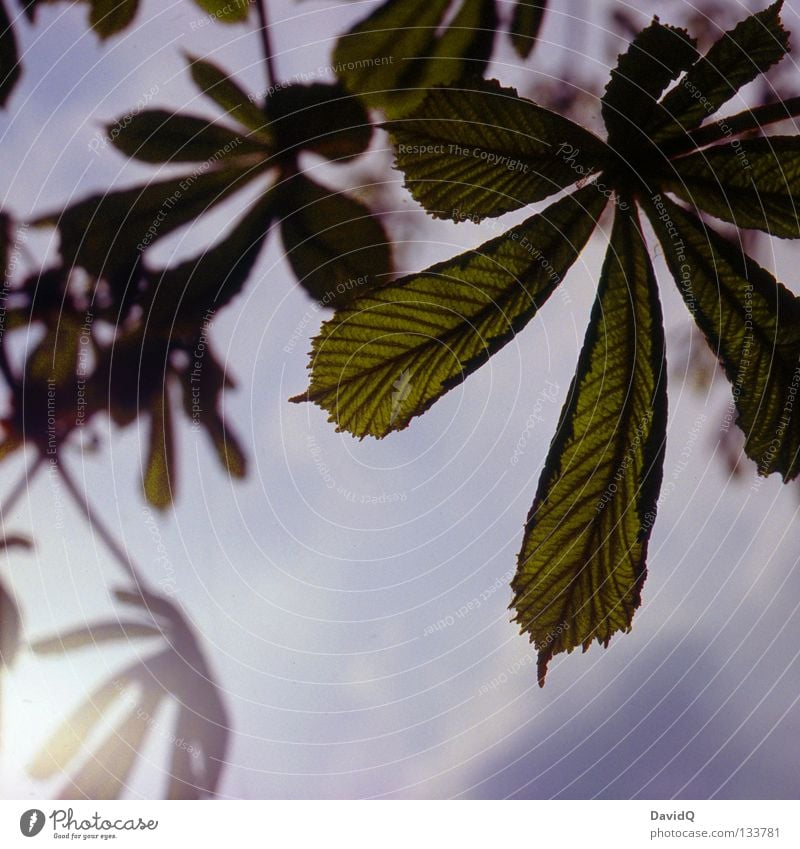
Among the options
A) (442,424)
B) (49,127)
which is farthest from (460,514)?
(49,127)

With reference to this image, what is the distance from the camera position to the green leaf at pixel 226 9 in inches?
12.2

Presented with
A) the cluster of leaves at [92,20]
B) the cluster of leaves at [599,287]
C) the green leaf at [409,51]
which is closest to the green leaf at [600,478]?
the cluster of leaves at [599,287]

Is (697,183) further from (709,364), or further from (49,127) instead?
(49,127)

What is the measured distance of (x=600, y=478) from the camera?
31 cm

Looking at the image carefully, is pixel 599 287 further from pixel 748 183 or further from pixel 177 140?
pixel 177 140

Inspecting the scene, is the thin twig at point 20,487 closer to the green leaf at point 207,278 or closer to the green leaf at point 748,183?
the green leaf at point 207,278

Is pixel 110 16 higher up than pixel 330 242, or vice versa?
pixel 110 16

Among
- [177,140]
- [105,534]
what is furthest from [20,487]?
[177,140]

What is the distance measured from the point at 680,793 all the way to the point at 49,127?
1.47 ft

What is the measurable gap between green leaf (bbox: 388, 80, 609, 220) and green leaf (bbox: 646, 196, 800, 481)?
0.05m

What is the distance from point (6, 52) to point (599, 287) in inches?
12.2
